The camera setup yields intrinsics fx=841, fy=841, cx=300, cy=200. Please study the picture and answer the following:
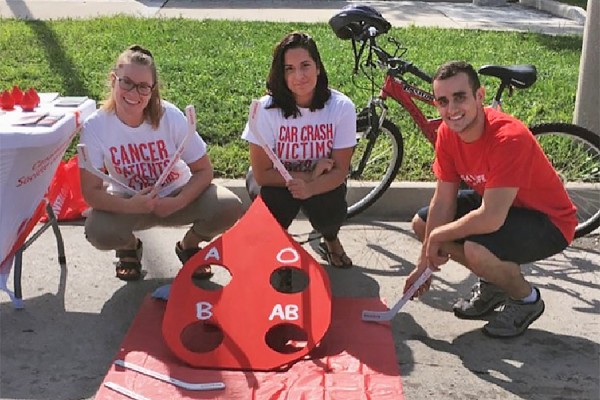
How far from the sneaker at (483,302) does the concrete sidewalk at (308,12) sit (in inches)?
282

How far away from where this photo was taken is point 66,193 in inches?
193

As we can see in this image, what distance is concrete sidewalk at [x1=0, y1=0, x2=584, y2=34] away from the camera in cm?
1095

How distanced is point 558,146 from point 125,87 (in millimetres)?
2753

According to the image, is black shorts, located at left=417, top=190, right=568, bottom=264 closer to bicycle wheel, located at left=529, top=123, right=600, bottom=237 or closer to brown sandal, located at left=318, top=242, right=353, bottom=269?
brown sandal, located at left=318, top=242, right=353, bottom=269

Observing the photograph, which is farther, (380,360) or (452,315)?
(452,315)

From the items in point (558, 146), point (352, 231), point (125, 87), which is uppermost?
point (125, 87)

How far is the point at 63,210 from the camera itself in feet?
16.2

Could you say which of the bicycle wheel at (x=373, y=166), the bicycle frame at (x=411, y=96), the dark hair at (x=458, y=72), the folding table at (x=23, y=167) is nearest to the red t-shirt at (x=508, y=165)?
the dark hair at (x=458, y=72)

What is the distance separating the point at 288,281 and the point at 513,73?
1.70 metres

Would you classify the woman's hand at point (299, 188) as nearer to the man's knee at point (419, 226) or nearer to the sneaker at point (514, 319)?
the man's knee at point (419, 226)

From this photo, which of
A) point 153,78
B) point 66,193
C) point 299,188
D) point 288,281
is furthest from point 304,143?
point 66,193

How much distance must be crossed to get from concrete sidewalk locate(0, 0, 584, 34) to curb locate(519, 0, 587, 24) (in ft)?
0.05

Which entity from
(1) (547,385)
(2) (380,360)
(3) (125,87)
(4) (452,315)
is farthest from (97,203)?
(1) (547,385)

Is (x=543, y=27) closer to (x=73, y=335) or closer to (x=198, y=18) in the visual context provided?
(x=198, y=18)
